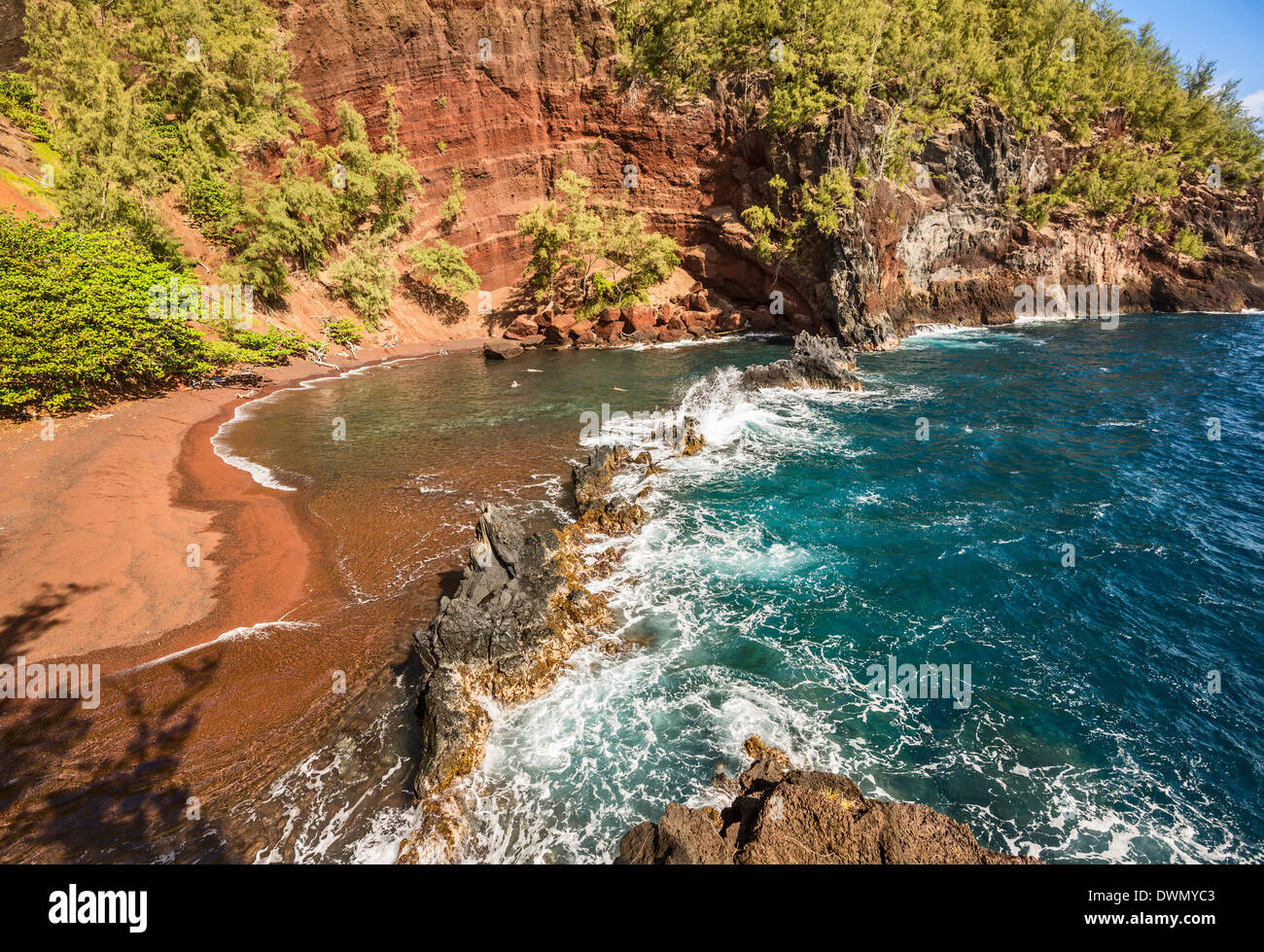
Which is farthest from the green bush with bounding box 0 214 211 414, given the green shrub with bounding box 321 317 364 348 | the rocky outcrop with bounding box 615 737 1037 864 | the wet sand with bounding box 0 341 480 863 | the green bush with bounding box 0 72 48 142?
the rocky outcrop with bounding box 615 737 1037 864

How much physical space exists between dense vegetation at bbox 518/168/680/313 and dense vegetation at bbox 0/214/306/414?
2483 centimetres

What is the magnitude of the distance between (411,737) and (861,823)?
278 inches

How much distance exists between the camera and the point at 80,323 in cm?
2114

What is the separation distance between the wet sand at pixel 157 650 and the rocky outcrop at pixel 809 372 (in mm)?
22359

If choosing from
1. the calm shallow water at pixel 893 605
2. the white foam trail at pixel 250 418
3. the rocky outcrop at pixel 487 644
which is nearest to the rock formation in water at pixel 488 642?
the rocky outcrop at pixel 487 644

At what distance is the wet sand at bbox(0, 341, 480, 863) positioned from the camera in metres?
7.47

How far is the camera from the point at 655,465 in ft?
65.4

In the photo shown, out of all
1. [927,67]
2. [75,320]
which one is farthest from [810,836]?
[927,67]

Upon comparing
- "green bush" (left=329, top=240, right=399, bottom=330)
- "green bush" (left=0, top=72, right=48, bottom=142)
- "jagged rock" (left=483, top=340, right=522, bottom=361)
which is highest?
"green bush" (left=0, top=72, right=48, bottom=142)

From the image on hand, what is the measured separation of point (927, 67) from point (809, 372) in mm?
30983

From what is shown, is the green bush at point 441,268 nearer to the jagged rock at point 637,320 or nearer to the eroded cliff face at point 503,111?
the eroded cliff face at point 503,111

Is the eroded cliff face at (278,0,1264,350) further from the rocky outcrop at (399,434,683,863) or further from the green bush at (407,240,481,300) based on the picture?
the rocky outcrop at (399,434,683,863)

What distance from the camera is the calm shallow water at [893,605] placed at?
7.79m
